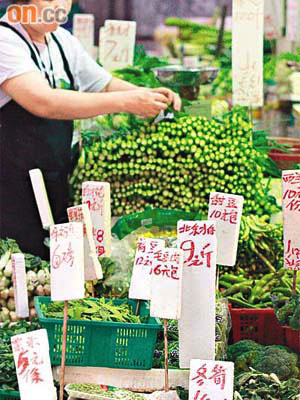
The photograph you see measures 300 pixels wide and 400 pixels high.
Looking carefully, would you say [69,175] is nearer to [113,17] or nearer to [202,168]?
[202,168]

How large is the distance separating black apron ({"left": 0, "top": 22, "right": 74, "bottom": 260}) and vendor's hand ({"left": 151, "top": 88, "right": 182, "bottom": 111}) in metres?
0.47

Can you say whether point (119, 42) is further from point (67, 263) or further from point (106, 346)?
point (67, 263)

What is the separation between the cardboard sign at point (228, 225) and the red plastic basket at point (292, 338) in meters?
0.30

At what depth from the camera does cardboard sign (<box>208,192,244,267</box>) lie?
8.46 feet

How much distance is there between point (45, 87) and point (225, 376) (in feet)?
6.01

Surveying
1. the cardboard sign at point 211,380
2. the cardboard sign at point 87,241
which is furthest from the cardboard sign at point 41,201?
the cardboard sign at point 211,380

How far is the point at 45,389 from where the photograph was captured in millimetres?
2049

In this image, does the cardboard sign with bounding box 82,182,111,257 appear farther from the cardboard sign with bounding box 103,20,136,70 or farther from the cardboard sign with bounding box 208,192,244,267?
the cardboard sign with bounding box 103,20,136,70

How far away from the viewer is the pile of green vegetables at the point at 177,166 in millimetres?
3637

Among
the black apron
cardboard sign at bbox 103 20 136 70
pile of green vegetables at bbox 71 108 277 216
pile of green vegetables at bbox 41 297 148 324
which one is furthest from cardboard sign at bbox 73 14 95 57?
pile of green vegetables at bbox 41 297 148 324

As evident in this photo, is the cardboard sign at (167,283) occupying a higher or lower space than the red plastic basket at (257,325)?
higher

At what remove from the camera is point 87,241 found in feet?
7.99

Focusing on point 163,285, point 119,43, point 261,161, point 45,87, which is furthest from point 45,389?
point 119,43

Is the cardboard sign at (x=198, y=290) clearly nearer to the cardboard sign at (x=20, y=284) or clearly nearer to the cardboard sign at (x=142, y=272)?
the cardboard sign at (x=142, y=272)
